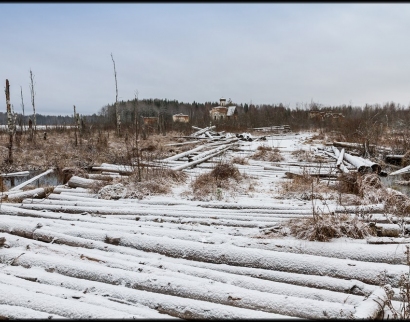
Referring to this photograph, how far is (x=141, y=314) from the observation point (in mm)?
2514

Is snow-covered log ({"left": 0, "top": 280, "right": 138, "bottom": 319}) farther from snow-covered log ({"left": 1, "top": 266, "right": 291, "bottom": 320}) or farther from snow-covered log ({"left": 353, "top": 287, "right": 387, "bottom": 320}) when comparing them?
snow-covered log ({"left": 353, "top": 287, "right": 387, "bottom": 320})

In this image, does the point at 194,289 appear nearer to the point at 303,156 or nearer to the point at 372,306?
the point at 372,306

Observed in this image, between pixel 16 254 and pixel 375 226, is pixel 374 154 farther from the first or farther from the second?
A: pixel 16 254

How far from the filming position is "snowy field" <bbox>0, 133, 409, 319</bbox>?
262 cm

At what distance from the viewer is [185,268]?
3436 mm

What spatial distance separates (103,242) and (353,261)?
10.5ft

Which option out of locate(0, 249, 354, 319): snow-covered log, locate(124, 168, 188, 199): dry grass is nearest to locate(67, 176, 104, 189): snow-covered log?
locate(124, 168, 188, 199): dry grass

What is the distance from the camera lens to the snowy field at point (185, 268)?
2.62 metres

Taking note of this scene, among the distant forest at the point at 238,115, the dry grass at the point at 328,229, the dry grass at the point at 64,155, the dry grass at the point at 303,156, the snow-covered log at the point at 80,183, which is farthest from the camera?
the distant forest at the point at 238,115

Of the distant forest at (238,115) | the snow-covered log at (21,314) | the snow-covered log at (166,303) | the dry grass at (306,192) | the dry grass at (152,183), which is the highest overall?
the distant forest at (238,115)

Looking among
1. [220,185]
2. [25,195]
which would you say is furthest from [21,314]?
[220,185]

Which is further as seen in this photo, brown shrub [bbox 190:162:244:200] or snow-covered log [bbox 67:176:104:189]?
snow-covered log [bbox 67:176:104:189]

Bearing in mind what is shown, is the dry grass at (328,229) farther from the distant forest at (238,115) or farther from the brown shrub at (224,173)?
the distant forest at (238,115)

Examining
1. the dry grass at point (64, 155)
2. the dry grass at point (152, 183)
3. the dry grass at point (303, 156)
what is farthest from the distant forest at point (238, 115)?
the dry grass at point (152, 183)
